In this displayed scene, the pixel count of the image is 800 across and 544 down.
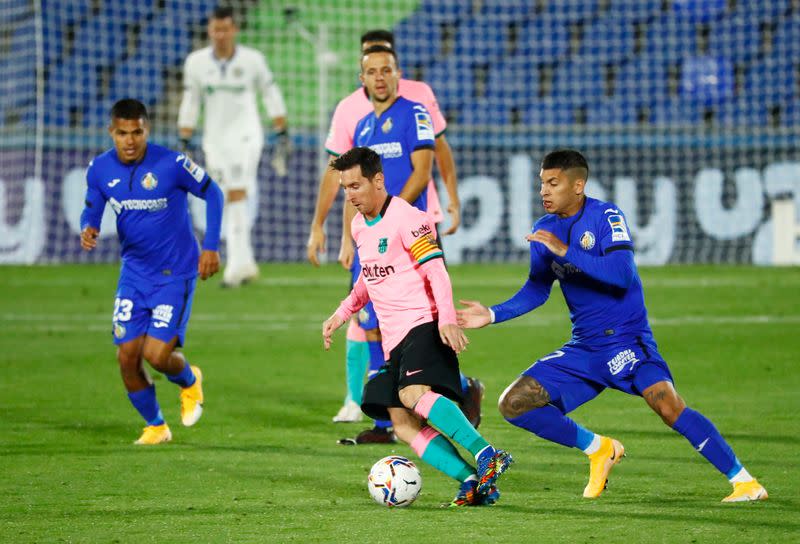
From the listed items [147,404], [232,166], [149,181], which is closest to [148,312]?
[147,404]

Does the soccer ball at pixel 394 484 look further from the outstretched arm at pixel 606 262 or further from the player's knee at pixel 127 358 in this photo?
the player's knee at pixel 127 358

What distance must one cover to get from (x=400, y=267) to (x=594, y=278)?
2.65 feet

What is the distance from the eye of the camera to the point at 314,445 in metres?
6.88

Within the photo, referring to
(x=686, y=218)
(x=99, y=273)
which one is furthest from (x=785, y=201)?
(x=99, y=273)

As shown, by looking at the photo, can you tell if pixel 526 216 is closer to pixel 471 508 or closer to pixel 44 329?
pixel 44 329

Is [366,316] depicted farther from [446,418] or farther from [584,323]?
[446,418]

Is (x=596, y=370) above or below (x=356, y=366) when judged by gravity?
above

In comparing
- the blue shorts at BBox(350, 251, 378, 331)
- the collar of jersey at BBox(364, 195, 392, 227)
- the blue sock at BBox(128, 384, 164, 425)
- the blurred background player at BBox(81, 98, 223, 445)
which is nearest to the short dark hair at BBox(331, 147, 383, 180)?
the collar of jersey at BBox(364, 195, 392, 227)

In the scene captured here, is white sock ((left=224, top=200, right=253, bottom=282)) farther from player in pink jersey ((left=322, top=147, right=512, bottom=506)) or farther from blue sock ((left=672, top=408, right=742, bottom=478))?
blue sock ((left=672, top=408, right=742, bottom=478))

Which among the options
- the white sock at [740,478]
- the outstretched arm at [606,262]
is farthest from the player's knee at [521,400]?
the white sock at [740,478]

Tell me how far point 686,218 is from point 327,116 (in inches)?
240

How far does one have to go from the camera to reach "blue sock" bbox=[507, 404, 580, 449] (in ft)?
18.6

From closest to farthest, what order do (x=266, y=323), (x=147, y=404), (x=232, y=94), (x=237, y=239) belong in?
(x=147, y=404)
(x=266, y=323)
(x=232, y=94)
(x=237, y=239)

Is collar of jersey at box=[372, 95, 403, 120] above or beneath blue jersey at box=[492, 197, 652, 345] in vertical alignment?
above
